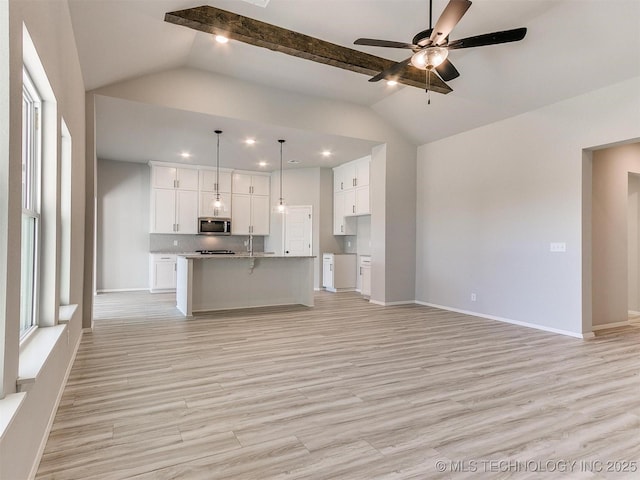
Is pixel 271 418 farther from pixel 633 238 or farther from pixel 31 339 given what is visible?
pixel 633 238

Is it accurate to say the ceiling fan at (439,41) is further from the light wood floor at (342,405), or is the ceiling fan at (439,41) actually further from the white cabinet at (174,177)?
the white cabinet at (174,177)

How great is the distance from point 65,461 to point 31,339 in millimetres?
816

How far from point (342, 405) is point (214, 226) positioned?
702 cm

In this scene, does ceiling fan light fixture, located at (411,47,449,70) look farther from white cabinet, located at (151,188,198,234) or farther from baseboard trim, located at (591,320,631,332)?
white cabinet, located at (151,188,198,234)

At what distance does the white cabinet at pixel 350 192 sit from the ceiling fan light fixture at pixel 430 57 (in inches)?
177

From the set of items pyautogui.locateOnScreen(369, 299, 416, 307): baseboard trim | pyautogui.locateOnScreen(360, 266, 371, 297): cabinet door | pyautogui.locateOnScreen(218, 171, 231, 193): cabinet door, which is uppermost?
pyautogui.locateOnScreen(218, 171, 231, 193): cabinet door

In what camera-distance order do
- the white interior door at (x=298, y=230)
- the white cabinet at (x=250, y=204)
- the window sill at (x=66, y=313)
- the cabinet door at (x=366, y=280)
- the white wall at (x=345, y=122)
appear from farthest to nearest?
the white cabinet at (x=250, y=204) → the white interior door at (x=298, y=230) → the cabinet door at (x=366, y=280) → the white wall at (x=345, y=122) → the window sill at (x=66, y=313)

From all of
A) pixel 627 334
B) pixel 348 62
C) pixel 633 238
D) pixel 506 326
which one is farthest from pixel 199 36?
pixel 633 238

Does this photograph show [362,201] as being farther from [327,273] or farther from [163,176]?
[163,176]

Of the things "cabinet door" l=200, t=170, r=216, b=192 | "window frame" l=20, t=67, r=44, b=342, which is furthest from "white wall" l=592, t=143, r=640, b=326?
"cabinet door" l=200, t=170, r=216, b=192

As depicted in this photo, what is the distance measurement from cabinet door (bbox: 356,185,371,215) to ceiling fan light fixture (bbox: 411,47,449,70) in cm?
456

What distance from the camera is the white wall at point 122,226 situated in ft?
27.2

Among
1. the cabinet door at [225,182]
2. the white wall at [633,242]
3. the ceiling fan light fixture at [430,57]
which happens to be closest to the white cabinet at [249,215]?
the cabinet door at [225,182]

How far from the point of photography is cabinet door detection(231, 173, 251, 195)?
9.23 meters
